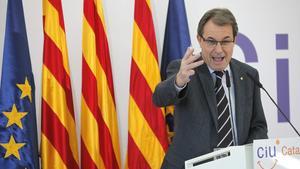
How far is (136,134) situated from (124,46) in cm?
69

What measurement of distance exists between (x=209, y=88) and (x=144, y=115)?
109 centimetres

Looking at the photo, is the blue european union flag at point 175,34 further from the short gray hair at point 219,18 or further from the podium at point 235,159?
the podium at point 235,159

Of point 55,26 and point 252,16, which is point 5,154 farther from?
point 252,16

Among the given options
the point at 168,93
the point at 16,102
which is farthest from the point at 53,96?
the point at 168,93

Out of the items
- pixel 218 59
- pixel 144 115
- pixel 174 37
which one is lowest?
pixel 144 115

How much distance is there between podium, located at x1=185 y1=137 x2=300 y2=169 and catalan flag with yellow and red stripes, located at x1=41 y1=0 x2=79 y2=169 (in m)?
1.65

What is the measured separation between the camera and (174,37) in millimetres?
2779

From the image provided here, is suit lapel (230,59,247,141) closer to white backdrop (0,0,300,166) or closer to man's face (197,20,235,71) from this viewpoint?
man's face (197,20,235,71)

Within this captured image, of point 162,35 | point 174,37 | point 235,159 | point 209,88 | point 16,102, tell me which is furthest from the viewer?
point 162,35

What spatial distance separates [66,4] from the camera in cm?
285

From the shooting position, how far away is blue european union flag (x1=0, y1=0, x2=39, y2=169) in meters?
2.43

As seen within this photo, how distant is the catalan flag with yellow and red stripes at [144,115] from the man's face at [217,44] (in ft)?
3.42

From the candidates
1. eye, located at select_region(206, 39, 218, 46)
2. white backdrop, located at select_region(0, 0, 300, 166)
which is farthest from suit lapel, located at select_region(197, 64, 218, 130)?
white backdrop, located at select_region(0, 0, 300, 166)

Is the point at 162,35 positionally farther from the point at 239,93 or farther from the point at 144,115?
the point at 239,93
